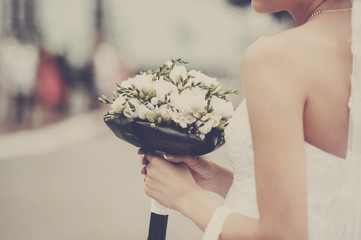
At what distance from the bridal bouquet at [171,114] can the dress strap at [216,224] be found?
1.13 ft

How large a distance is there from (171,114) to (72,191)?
16.6 feet

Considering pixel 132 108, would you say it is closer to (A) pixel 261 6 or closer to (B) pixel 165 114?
(B) pixel 165 114

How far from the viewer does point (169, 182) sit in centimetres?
166

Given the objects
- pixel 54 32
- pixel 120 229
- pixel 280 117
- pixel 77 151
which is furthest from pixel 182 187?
pixel 54 32

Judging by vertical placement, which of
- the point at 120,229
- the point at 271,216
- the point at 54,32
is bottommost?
the point at 120,229

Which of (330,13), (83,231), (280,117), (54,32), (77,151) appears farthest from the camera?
(54,32)

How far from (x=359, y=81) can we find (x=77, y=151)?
330 inches

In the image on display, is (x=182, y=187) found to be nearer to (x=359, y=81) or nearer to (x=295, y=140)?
(x=295, y=140)

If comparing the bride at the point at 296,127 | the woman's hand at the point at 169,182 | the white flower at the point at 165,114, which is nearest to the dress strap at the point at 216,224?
the bride at the point at 296,127

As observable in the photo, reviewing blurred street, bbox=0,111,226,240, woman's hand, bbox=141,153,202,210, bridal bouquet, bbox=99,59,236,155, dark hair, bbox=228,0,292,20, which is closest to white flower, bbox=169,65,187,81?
bridal bouquet, bbox=99,59,236,155

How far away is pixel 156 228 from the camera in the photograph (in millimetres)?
1933

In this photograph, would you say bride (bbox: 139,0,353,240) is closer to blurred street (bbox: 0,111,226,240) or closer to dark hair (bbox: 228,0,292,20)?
blurred street (bbox: 0,111,226,240)

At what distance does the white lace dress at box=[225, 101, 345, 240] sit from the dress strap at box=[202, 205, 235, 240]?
23 cm

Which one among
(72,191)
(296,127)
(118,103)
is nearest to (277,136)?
(296,127)
